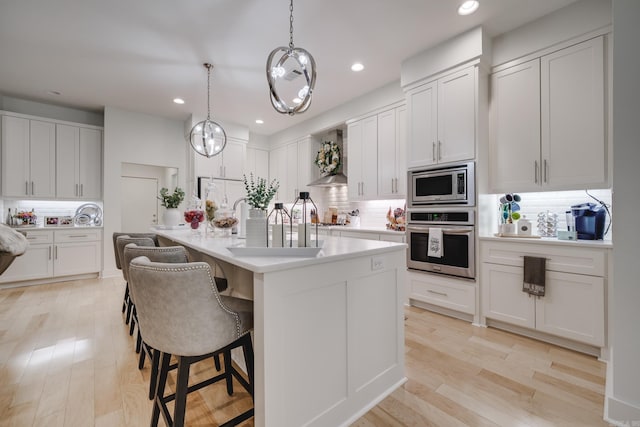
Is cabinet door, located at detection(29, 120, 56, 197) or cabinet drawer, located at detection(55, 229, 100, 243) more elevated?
cabinet door, located at detection(29, 120, 56, 197)

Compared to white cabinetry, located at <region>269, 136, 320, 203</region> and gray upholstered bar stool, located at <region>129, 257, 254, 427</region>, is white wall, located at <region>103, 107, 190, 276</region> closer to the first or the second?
white cabinetry, located at <region>269, 136, 320, 203</region>

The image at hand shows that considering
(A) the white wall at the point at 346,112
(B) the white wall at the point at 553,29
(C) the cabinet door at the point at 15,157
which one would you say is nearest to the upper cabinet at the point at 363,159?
(A) the white wall at the point at 346,112

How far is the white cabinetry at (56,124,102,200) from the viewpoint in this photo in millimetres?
4871

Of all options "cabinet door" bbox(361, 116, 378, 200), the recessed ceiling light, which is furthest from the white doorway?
the recessed ceiling light

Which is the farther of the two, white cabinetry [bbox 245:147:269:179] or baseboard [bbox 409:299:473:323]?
white cabinetry [bbox 245:147:269:179]

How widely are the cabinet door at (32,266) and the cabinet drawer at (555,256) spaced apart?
6277 millimetres

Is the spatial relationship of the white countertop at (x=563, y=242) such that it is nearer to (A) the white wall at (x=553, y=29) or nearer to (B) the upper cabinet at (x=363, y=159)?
(A) the white wall at (x=553, y=29)

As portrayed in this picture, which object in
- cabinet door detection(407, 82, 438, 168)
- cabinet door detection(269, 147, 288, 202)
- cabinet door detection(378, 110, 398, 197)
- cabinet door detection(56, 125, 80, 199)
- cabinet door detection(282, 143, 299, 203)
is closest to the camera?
cabinet door detection(407, 82, 438, 168)

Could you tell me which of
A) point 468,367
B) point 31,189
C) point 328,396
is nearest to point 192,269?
point 328,396

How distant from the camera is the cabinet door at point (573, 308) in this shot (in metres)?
2.24

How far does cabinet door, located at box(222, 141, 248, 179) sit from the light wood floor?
11.6 ft

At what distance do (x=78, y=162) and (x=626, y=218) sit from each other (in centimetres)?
696

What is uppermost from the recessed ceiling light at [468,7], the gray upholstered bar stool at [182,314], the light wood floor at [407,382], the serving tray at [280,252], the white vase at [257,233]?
the recessed ceiling light at [468,7]

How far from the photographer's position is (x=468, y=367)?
7.00ft
